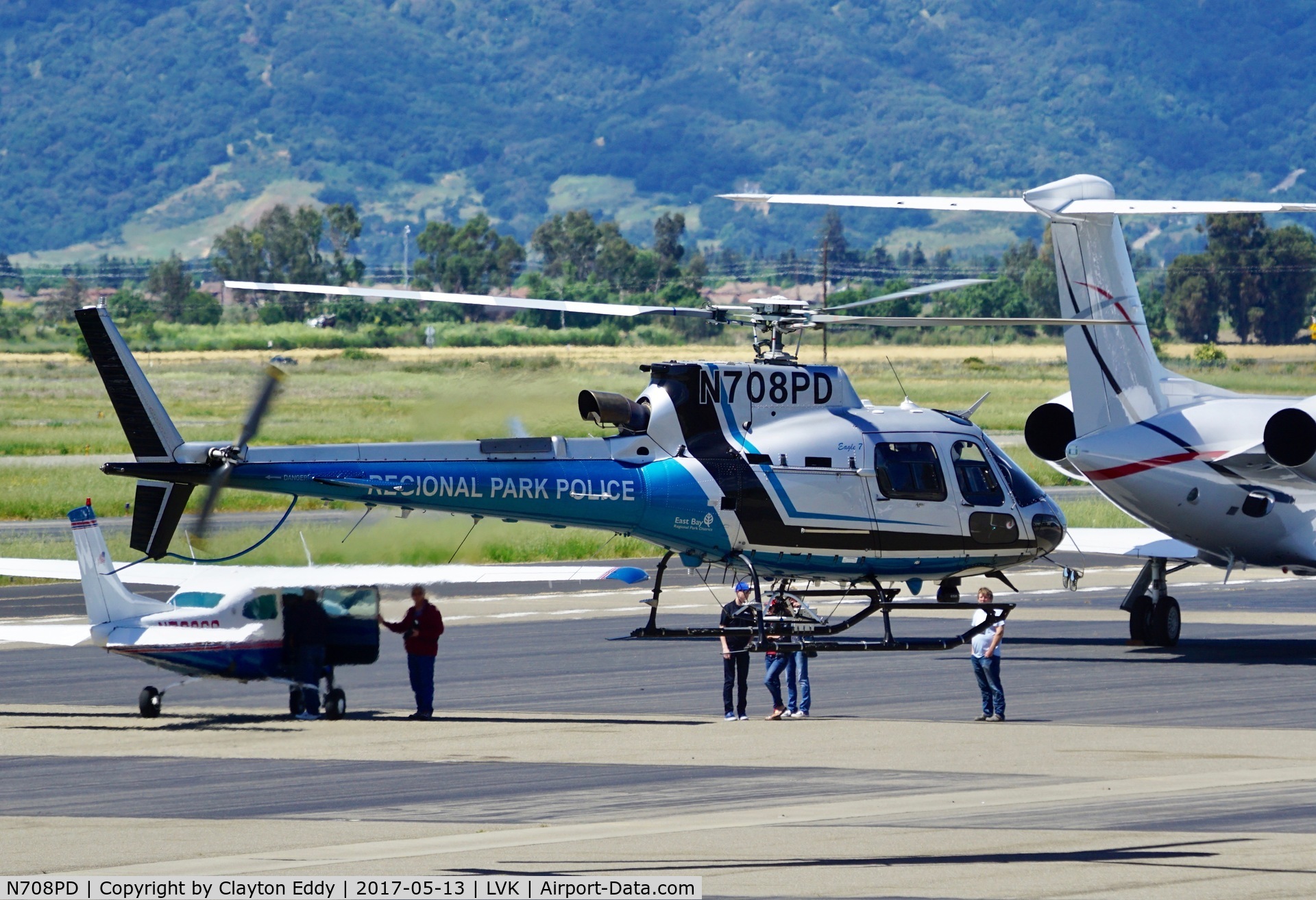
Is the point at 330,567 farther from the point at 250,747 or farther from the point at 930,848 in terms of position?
the point at 930,848

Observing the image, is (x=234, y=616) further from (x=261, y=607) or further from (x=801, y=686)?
(x=801, y=686)

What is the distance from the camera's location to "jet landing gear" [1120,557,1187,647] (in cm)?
3156

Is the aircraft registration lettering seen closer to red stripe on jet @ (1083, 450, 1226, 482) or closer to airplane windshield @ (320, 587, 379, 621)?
airplane windshield @ (320, 587, 379, 621)

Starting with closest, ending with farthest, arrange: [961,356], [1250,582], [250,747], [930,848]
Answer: [930,848] → [250,747] → [1250,582] → [961,356]

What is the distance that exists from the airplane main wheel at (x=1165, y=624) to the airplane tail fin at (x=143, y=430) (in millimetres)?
17817

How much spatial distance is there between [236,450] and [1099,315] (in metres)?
15.3

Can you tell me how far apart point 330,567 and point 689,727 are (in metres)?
5.22

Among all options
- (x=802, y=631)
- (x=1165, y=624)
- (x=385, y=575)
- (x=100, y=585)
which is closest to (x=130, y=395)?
(x=385, y=575)

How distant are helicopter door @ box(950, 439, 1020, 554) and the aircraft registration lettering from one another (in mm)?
2063

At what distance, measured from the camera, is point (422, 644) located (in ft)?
83.0

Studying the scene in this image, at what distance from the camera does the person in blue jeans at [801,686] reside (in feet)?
82.6

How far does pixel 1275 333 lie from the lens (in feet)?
589

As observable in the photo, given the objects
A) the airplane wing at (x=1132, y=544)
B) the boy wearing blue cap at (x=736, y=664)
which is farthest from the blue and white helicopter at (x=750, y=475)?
the airplane wing at (x=1132, y=544)

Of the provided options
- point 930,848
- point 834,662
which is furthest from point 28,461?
point 930,848
